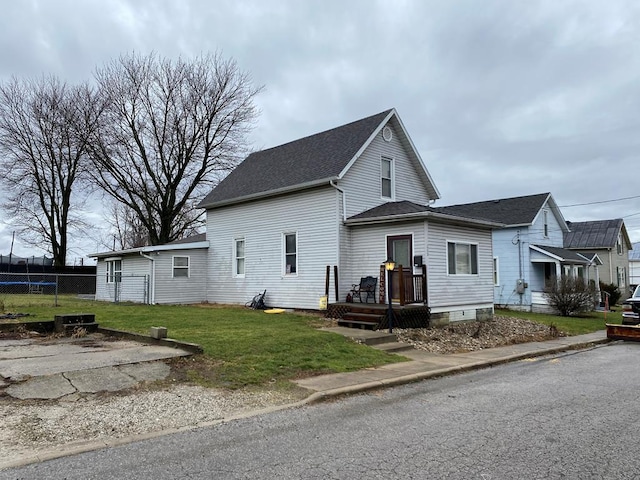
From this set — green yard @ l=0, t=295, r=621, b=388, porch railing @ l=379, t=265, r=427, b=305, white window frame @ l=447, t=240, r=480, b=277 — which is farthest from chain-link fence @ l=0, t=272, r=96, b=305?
white window frame @ l=447, t=240, r=480, b=277

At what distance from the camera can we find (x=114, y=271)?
24.0 metres

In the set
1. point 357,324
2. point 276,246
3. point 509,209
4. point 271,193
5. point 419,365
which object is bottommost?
point 419,365

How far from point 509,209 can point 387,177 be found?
458 inches

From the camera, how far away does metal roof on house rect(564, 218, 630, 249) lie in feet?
107

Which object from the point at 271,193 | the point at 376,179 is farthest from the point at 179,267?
the point at 376,179

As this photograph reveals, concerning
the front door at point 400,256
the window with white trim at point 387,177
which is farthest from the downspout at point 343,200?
the window with white trim at point 387,177

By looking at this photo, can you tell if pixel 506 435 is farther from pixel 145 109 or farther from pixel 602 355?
pixel 145 109

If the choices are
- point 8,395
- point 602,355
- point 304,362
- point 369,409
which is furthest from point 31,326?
point 602,355

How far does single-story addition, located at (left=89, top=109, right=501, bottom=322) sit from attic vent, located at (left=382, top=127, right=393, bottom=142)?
39mm

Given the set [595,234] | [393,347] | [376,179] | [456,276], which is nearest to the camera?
[393,347]

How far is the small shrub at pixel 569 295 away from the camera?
21.3 m

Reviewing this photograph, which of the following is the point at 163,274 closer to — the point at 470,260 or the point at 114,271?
the point at 114,271

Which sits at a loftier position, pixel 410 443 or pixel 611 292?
pixel 611 292

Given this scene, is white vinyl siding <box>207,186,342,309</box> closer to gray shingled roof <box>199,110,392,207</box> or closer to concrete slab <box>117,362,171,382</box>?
gray shingled roof <box>199,110,392,207</box>
